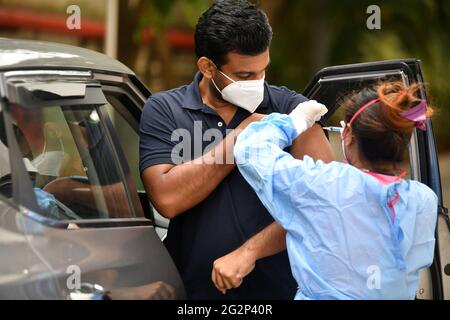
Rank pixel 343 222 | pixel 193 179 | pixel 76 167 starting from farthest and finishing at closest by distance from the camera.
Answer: pixel 76 167
pixel 193 179
pixel 343 222

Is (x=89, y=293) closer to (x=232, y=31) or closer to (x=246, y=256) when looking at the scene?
(x=246, y=256)

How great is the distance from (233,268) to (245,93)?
2.23 ft

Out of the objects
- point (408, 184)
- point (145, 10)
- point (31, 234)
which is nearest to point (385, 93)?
point (408, 184)

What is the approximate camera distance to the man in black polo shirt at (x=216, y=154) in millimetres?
2973

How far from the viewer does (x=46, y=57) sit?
9.85 feet

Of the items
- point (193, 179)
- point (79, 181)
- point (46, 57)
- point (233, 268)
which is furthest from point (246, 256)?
point (46, 57)

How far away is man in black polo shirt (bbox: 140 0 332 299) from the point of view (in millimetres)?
2973

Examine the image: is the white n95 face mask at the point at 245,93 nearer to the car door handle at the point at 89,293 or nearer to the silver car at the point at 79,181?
the silver car at the point at 79,181

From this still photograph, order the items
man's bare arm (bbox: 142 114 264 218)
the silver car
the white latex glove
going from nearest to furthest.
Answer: the silver car < the white latex glove < man's bare arm (bbox: 142 114 264 218)

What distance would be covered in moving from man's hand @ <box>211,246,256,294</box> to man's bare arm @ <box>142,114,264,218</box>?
0.25 metres

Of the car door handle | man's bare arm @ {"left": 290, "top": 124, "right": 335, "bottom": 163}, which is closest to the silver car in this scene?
the car door handle

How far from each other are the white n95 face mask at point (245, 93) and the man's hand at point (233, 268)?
574mm

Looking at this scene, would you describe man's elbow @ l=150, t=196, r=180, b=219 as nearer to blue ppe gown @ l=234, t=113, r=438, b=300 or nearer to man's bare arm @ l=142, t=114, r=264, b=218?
man's bare arm @ l=142, t=114, r=264, b=218

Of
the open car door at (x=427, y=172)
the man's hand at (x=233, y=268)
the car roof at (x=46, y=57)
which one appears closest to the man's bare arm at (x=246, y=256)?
the man's hand at (x=233, y=268)
